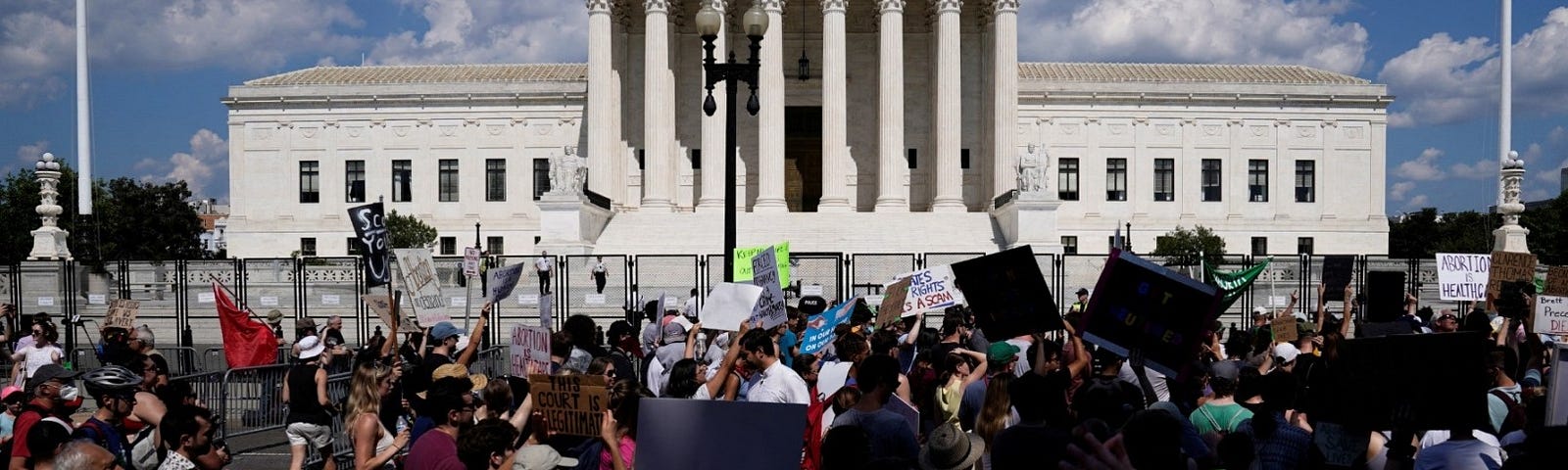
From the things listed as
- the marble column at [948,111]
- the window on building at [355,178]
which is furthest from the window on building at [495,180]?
the marble column at [948,111]

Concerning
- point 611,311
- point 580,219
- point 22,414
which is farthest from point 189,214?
point 22,414

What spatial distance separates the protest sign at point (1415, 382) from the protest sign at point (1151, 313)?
3.91 ft

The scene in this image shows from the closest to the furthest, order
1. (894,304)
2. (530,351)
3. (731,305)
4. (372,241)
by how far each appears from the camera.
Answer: (530,351)
(731,305)
(894,304)
(372,241)

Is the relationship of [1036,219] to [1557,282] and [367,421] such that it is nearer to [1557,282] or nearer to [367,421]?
[1557,282]

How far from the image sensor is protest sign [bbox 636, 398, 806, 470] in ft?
18.9

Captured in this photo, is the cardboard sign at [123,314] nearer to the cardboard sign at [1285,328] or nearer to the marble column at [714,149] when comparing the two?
the cardboard sign at [1285,328]

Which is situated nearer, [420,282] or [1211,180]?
[420,282]

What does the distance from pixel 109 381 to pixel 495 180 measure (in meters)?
50.1

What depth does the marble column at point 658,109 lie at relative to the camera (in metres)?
45.0

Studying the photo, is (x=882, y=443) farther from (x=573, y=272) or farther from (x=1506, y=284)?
(x=573, y=272)

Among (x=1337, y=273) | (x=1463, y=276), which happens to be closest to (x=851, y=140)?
Answer: (x=1337, y=273)

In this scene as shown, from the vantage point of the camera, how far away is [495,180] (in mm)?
57344

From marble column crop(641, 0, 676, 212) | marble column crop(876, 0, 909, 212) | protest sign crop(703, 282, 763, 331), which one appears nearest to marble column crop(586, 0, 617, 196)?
marble column crop(641, 0, 676, 212)

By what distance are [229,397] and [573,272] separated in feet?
61.3
